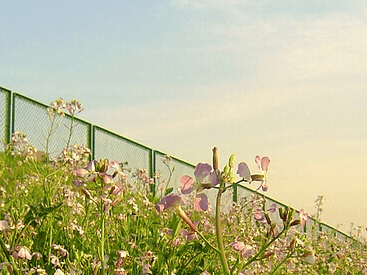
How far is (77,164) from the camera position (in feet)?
17.3

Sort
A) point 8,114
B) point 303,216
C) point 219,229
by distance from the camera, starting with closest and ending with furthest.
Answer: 1. point 219,229
2. point 303,216
3. point 8,114

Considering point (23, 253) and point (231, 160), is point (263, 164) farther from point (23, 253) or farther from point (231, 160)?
point (23, 253)

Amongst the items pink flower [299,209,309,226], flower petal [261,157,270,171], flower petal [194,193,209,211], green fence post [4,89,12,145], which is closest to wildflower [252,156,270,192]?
flower petal [261,157,270,171]

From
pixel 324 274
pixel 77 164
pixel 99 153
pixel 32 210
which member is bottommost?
pixel 324 274

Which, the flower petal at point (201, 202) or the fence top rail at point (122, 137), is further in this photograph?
the fence top rail at point (122, 137)

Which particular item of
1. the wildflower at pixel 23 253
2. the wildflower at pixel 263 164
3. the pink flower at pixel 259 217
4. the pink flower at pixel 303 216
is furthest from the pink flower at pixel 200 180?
the wildflower at pixel 23 253

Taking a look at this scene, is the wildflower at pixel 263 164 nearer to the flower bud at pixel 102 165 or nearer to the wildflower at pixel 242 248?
the wildflower at pixel 242 248

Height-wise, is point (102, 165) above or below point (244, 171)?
above

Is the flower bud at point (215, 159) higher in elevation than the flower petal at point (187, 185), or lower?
higher

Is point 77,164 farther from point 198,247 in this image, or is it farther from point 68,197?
point 198,247

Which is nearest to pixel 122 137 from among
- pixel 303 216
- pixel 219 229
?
pixel 303 216

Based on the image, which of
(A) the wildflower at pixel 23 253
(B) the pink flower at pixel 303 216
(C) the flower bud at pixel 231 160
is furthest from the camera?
(A) the wildflower at pixel 23 253

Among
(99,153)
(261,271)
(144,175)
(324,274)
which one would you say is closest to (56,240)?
(261,271)

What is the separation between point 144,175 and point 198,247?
9.55ft
